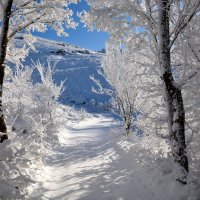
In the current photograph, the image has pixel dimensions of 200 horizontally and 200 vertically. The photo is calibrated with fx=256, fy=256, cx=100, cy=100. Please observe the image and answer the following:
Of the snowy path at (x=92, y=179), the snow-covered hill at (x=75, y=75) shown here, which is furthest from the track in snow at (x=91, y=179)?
the snow-covered hill at (x=75, y=75)

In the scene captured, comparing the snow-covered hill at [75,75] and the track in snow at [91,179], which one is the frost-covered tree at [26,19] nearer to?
the track in snow at [91,179]

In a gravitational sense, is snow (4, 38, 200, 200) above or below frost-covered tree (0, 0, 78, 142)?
below

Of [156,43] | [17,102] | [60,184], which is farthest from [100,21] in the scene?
[17,102]

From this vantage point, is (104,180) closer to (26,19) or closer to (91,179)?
(91,179)

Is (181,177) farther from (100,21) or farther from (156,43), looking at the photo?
(100,21)

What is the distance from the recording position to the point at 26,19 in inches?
301

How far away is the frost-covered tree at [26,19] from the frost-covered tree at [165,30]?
1999mm

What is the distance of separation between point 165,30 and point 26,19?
4273 mm

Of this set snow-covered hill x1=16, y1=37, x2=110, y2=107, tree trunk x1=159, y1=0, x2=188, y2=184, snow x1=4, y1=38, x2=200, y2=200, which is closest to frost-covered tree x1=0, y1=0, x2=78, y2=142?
snow x1=4, y1=38, x2=200, y2=200

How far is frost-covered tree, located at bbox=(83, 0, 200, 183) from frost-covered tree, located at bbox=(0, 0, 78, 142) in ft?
6.56

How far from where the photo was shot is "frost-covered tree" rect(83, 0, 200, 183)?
17.9 feet

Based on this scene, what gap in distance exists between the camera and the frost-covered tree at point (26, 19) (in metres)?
6.71

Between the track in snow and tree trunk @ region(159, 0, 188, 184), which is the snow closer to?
the track in snow

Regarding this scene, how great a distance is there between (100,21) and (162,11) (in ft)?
4.57
